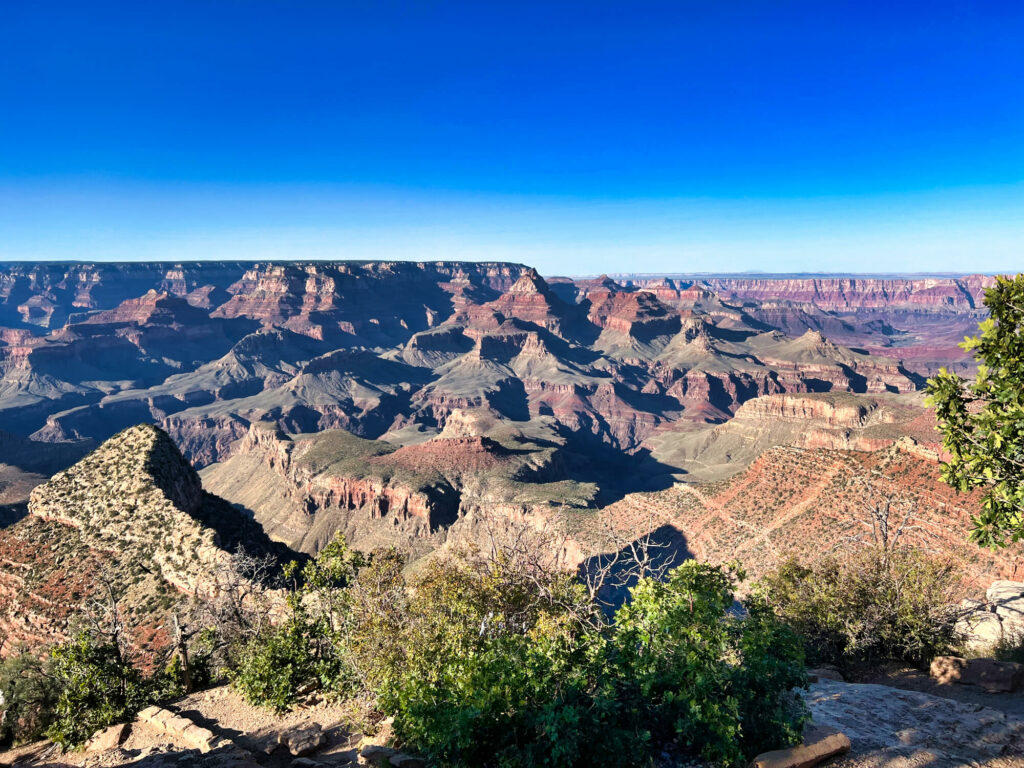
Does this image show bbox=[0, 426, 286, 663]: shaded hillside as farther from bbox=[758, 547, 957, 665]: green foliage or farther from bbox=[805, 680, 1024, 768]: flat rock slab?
bbox=[758, 547, 957, 665]: green foliage

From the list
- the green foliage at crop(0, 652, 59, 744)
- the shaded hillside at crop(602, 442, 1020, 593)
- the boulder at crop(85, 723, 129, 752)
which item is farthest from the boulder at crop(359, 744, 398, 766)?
the shaded hillside at crop(602, 442, 1020, 593)

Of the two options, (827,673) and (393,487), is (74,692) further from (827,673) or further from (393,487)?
(393,487)

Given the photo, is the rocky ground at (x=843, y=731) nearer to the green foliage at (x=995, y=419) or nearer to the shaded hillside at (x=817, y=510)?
the green foliage at (x=995, y=419)

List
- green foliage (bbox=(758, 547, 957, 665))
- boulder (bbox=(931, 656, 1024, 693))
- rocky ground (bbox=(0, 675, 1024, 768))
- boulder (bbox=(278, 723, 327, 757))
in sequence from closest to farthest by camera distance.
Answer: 1. rocky ground (bbox=(0, 675, 1024, 768))
2. boulder (bbox=(278, 723, 327, 757))
3. boulder (bbox=(931, 656, 1024, 693))
4. green foliage (bbox=(758, 547, 957, 665))

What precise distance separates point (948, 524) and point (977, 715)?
35.0m

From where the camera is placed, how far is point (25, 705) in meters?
22.7

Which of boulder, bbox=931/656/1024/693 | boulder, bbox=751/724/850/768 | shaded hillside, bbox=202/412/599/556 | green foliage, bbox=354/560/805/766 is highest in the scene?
green foliage, bbox=354/560/805/766

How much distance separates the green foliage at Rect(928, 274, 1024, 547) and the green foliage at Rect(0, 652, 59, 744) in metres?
35.1

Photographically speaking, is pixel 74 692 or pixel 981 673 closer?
pixel 981 673

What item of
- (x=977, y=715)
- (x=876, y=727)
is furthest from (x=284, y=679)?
(x=977, y=715)

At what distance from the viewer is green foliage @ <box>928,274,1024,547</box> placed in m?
13.1

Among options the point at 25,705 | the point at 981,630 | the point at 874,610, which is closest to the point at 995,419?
the point at 874,610

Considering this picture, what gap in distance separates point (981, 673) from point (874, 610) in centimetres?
455

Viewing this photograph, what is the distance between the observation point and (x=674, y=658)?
12.7 metres
